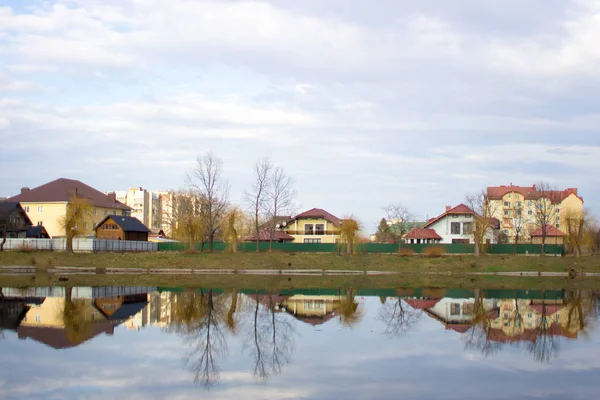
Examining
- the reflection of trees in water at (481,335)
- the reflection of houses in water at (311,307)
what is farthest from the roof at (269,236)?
the reflection of trees in water at (481,335)

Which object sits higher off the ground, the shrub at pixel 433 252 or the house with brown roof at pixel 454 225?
the house with brown roof at pixel 454 225

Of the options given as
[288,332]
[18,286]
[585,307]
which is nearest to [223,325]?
[288,332]

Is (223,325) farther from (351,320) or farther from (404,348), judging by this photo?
(404,348)

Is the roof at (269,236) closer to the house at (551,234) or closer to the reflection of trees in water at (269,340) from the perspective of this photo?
the house at (551,234)

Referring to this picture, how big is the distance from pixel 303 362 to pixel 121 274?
41.2 meters

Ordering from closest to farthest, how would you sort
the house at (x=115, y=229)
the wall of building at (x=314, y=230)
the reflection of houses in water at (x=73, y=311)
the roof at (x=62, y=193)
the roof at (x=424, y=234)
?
the reflection of houses in water at (x=73, y=311)
the house at (x=115, y=229)
the roof at (x=424, y=234)
the roof at (x=62, y=193)
the wall of building at (x=314, y=230)

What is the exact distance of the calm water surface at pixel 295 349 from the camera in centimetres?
1388

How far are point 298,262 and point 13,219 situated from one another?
42.3m

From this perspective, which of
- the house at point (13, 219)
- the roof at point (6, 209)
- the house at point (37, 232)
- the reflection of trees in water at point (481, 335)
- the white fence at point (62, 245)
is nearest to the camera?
the reflection of trees in water at point (481, 335)

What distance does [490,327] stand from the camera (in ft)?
77.0

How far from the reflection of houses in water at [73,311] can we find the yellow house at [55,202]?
179 feet

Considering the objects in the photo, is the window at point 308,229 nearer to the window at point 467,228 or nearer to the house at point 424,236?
the house at point 424,236

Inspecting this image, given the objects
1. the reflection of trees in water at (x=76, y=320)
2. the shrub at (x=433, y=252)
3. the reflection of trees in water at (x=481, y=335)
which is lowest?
the reflection of trees in water at (x=481, y=335)

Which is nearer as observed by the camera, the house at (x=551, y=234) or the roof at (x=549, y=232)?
the house at (x=551, y=234)
